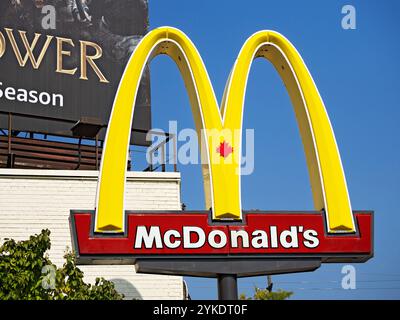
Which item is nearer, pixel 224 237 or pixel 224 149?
pixel 224 237

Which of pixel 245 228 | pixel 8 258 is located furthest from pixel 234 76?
pixel 8 258

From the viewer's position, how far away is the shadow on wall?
21.8m

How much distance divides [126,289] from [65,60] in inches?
362

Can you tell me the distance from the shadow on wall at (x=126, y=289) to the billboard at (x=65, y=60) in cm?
543

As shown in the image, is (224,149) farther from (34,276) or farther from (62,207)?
(62,207)

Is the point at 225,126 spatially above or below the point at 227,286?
above

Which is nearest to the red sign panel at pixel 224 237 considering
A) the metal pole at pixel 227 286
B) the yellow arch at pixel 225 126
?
the yellow arch at pixel 225 126

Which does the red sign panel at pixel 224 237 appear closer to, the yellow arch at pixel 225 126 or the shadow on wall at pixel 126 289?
the yellow arch at pixel 225 126

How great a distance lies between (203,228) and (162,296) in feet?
23.4

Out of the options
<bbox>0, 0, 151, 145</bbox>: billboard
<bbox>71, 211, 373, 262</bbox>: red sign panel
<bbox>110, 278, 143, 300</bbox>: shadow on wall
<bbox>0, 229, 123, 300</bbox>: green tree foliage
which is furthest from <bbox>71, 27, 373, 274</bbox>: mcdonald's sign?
<bbox>0, 0, 151, 145</bbox>: billboard

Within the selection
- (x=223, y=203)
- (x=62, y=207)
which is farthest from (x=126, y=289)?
(x=223, y=203)

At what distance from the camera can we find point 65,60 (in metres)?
27.5

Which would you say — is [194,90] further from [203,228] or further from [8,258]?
[8,258]

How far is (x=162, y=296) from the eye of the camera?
21.9 metres
